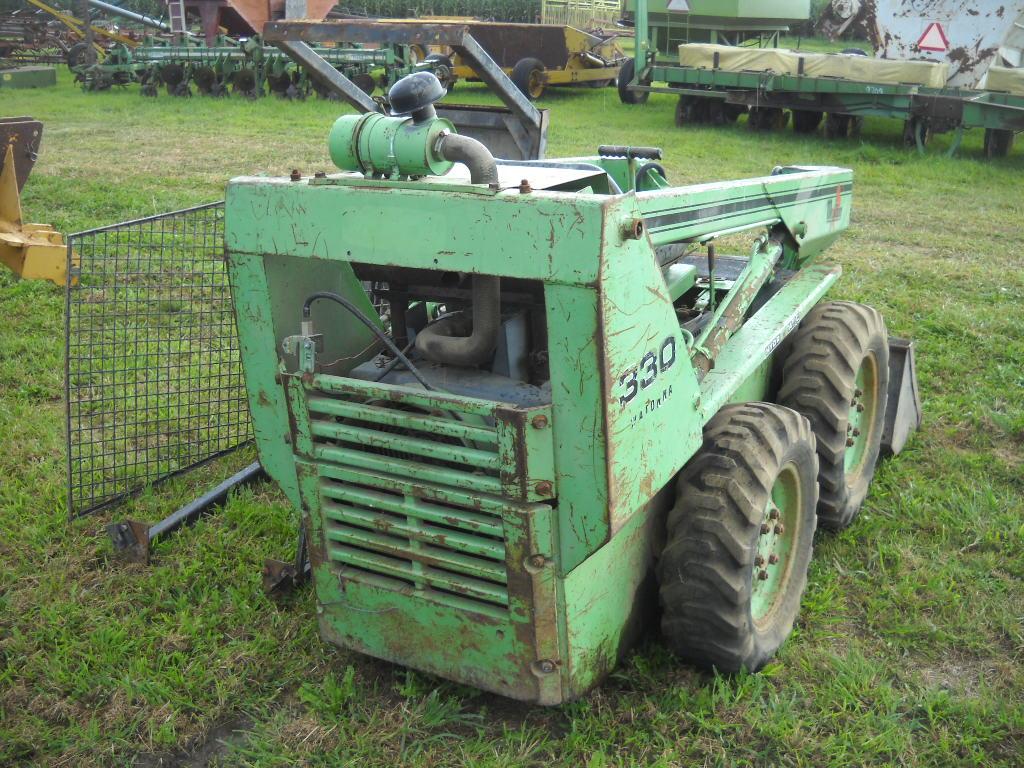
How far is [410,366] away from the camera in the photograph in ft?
8.61

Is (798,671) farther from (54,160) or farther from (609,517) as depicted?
(54,160)

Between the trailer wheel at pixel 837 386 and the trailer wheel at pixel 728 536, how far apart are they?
0.50 metres

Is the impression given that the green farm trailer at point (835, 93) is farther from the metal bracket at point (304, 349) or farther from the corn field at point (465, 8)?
the corn field at point (465, 8)

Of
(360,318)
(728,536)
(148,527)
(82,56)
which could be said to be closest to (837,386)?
(728,536)

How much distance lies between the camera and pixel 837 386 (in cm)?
357

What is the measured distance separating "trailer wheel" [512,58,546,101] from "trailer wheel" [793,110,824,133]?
493 cm

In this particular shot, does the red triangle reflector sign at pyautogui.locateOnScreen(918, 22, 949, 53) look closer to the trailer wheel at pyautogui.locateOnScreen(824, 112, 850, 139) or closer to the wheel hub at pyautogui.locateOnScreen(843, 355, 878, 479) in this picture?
the trailer wheel at pyautogui.locateOnScreen(824, 112, 850, 139)

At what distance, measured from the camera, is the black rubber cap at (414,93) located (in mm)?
2389

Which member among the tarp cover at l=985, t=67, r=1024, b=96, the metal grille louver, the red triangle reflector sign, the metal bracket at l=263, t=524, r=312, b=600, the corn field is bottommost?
the metal bracket at l=263, t=524, r=312, b=600

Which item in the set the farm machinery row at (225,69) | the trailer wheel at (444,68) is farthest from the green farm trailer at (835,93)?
the farm machinery row at (225,69)

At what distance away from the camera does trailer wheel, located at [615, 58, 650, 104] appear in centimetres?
1645

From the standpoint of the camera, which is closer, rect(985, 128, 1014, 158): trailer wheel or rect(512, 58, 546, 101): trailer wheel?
rect(985, 128, 1014, 158): trailer wheel

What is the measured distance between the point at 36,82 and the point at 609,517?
65.8 feet

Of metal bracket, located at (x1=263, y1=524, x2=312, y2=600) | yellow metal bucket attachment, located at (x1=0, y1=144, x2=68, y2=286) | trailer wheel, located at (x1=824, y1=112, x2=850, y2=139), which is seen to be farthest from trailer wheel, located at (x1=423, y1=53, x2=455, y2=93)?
metal bracket, located at (x1=263, y1=524, x2=312, y2=600)
